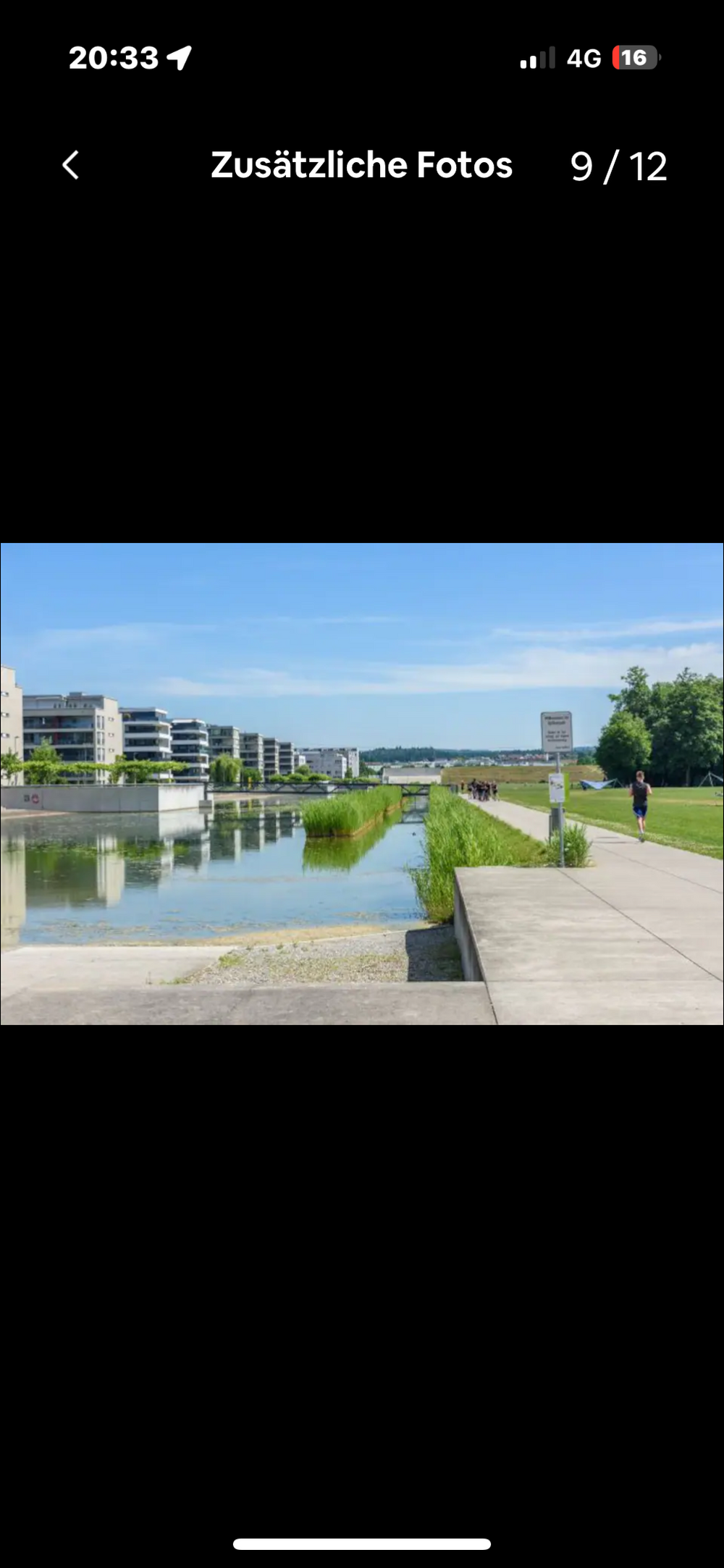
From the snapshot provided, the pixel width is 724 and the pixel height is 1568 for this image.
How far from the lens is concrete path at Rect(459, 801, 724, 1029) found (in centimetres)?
304

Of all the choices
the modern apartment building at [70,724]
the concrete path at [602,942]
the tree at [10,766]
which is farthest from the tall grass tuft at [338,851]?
the tree at [10,766]

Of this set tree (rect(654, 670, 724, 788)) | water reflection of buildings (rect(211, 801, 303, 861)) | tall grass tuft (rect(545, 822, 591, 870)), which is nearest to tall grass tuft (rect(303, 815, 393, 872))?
water reflection of buildings (rect(211, 801, 303, 861))

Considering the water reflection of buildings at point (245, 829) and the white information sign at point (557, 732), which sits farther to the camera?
the water reflection of buildings at point (245, 829)

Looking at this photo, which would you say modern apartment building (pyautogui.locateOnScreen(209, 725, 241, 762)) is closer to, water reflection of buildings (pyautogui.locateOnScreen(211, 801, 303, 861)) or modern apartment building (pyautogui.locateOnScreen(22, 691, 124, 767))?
water reflection of buildings (pyautogui.locateOnScreen(211, 801, 303, 861))

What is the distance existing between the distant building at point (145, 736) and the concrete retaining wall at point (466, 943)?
6.08ft

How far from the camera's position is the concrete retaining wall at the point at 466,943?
3.91 metres

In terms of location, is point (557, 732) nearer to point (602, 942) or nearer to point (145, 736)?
point (602, 942)

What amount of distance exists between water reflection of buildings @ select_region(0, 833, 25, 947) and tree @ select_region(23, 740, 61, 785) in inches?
16.2
